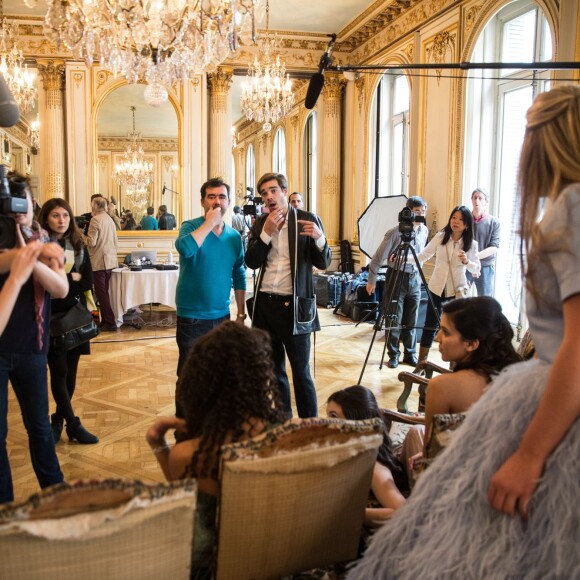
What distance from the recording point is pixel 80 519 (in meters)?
0.92

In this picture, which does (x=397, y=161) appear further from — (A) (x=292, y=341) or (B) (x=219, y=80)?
(A) (x=292, y=341)

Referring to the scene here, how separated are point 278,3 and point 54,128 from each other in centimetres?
355

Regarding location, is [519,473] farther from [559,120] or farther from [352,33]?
[352,33]

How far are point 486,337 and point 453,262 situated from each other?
2.53 metres

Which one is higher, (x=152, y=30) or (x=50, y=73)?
(x=50, y=73)

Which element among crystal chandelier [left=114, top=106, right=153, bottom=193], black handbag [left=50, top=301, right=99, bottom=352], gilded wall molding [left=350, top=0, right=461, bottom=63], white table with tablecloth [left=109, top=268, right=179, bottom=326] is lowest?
white table with tablecloth [left=109, top=268, right=179, bottom=326]

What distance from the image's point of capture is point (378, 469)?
1.74 metres

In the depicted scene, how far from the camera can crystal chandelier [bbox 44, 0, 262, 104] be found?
448cm

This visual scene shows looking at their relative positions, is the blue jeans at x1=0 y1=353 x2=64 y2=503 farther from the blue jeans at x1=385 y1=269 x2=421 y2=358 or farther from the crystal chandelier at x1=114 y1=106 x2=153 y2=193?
the crystal chandelier at x1=114 y1=106 x2=153 y2=193

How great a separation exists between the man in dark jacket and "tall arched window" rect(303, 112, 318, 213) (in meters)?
8.65

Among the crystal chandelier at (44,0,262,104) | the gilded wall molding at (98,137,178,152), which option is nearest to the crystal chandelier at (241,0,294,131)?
the gilded wall molding at (98,137,178,152)

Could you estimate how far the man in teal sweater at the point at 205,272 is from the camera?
3027mm

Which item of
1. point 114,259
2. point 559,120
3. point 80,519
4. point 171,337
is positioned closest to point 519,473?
point 559,120

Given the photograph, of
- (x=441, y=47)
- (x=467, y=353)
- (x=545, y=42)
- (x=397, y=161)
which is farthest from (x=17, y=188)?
(x=397, y=161)
